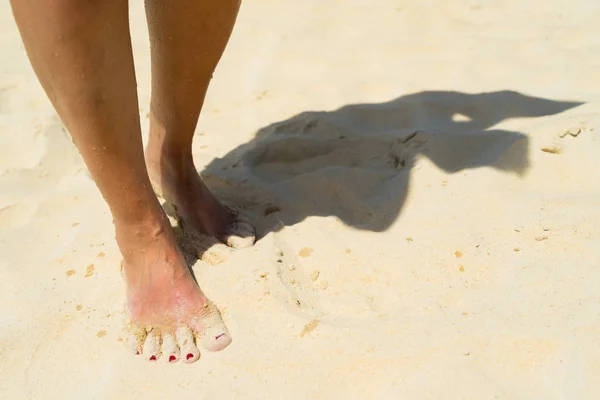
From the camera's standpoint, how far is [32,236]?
1.62 m

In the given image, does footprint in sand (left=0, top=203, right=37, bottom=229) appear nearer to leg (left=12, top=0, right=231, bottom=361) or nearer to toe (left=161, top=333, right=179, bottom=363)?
leg (left=12, top=0, right=231, bottom=361)

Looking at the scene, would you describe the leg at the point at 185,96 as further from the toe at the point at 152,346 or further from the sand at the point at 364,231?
the toe at the point at 152,346

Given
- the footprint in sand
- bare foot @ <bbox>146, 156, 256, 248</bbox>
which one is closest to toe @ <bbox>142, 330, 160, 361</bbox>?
bare foot @ <bbox>146, 156, 256, 248</bbox>

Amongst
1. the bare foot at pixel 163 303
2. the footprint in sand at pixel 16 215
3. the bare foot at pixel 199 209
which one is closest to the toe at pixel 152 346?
the bare foot at pixel 163 303

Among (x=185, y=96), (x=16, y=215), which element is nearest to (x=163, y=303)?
(x=185, y=96)

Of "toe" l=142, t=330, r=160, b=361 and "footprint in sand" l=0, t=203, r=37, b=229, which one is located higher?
"toe" l=142, t=330, r=160, b=361

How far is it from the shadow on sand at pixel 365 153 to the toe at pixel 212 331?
0.33m

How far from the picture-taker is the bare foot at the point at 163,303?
1.23 meters

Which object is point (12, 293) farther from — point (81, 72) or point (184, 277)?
point (81, 72)

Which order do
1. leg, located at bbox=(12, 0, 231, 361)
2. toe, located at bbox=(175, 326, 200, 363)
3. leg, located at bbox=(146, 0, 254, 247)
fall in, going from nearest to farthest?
leg, located at bbox=(12, 0, 231, 361) < toe, located at bbox=(175, 326, 200, 363) < leg, located at bbox=(146, 0, 254, 247)

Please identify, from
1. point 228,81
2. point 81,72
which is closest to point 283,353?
point 81,72

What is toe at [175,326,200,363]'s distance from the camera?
120 cm

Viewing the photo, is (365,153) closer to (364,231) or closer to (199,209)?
(364,231)

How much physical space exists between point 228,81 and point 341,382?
5.24 ft
